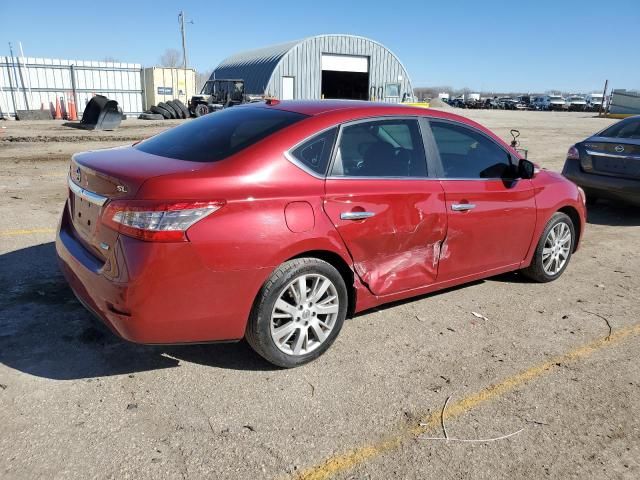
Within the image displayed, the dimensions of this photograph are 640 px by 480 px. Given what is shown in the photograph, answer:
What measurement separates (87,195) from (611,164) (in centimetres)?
742

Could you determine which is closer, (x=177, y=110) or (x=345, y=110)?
(x=345, y=110)

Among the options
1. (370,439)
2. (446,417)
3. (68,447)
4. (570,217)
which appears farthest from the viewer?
(570,217)

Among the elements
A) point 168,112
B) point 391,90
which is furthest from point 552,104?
point 168,112

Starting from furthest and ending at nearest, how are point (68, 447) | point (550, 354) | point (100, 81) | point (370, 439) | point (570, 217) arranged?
1. point (100, 81)
2. point (570, 217)
3. point (550, 354)
4. point (370, 439)
5. point (68, 447)

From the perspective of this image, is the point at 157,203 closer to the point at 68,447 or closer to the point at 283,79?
the point at 68,447

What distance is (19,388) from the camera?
3043mm

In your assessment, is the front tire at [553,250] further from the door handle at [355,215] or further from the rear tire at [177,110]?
the rear tire at [177,110]

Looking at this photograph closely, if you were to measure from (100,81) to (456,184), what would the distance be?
3242cm

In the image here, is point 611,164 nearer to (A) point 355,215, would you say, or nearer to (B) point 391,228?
(B) point 391,228

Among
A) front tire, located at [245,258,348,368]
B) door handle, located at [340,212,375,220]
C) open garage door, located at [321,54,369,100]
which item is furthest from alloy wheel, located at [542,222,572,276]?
open garage door, located at [321,54,369,100]

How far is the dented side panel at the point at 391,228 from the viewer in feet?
11.3

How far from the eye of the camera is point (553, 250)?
16.8 ft

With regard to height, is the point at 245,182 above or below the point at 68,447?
above

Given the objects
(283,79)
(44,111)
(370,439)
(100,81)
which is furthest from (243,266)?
(283,79)
